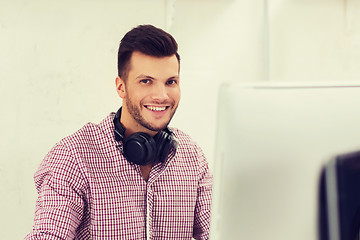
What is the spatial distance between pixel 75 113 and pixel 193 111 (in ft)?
1.88

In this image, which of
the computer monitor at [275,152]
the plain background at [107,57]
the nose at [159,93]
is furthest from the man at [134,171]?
the computer monitor at [275,152]

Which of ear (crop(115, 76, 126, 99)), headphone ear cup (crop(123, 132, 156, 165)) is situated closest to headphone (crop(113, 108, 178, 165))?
→ headphone ear cup (crop(123, 132, 156, 165))

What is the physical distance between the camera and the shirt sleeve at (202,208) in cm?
129

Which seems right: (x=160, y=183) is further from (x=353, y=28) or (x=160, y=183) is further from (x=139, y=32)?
(x=353, y=28)

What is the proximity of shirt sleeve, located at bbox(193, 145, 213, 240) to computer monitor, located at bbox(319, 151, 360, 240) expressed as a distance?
0.87 m

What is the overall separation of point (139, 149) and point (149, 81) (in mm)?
251

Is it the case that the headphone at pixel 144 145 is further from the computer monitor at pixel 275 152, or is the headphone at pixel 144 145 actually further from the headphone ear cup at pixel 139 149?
the computer monitor at pixel 275 152

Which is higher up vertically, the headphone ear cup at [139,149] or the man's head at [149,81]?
the man's head at [149,81]

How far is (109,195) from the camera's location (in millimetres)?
1153

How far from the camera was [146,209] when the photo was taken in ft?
3.93

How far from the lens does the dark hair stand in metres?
1.26

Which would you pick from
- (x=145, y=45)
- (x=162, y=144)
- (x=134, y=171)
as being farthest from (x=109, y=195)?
(x=145, y=45)

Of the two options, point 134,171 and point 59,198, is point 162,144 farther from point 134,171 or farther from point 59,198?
point 59,198

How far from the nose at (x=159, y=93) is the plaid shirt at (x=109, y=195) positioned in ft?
0.49
